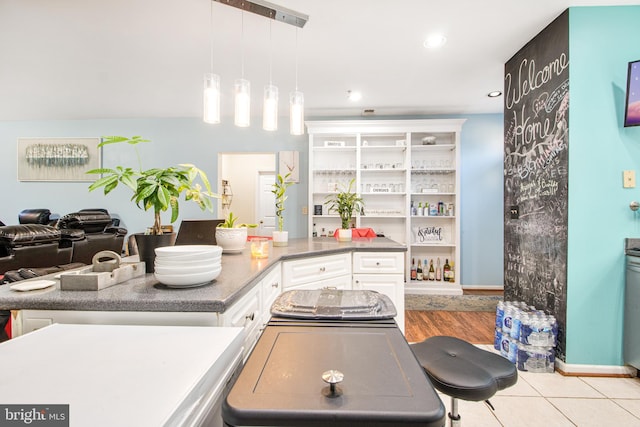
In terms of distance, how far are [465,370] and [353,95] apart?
140 inches

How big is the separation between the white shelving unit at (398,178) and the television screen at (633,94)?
2128mm

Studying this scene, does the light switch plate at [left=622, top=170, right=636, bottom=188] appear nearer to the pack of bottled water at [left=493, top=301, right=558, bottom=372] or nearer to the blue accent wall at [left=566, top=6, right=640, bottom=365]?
the blue accent wall at [left=566, top=6, right=640, bottom=365]

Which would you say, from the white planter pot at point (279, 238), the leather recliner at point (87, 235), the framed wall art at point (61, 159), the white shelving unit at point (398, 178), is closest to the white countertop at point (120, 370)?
the white planter pot at point (279, 238)

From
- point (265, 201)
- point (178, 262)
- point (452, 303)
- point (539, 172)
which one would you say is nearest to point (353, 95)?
point (539, 172)

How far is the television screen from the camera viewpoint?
77.3 inches

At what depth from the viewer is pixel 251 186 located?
695 cm

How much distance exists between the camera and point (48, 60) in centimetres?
306

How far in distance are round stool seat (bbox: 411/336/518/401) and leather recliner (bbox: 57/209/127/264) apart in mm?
3298

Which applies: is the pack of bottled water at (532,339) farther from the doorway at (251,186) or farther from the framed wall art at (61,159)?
the framed wall art at (61,159)

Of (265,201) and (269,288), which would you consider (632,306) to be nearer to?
(269,288)

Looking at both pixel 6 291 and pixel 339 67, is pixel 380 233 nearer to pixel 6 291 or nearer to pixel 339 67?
pixel 339 67

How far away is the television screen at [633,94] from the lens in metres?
1.96

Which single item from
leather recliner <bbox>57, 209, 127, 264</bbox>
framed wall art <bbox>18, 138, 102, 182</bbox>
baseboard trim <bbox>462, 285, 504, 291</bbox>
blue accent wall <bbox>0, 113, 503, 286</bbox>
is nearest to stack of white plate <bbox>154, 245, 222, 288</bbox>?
leather recliner <bbox>57, 209, 127, 264</bbox>

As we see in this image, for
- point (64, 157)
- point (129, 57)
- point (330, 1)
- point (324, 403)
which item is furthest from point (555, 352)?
point (64, 157)
